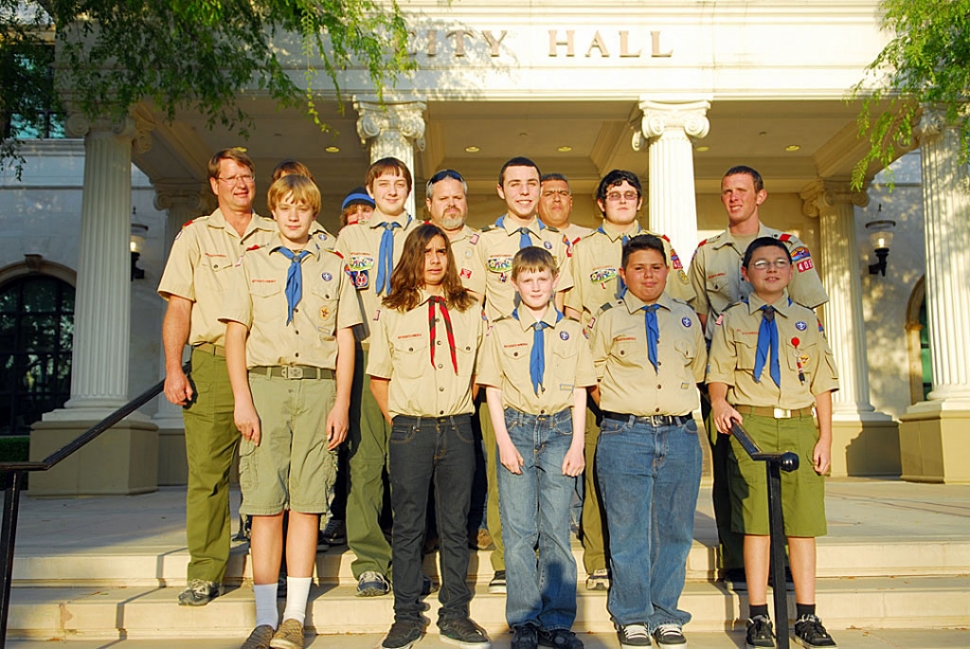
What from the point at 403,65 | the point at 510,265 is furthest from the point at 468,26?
the point at 510,265

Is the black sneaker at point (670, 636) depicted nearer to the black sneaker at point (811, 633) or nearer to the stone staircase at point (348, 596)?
the stone staircase at point (348, 596)

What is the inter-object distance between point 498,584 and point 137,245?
1231 centimetres

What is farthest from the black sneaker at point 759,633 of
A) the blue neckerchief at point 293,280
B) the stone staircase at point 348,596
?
the blue neckerchief at point 293,280

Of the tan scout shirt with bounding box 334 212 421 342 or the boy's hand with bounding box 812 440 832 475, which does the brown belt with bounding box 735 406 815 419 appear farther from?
the tan scout shirt with bounding box 334 212 421 342

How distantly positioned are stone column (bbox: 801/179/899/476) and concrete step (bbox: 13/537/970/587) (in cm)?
907

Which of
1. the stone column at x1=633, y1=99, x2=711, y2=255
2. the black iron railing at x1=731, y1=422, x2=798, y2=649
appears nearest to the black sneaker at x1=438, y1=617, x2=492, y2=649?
the black iron railing at x1=731, y1=422, x2=798, y2=649

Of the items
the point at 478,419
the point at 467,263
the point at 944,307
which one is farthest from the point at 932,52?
the point at 478,419

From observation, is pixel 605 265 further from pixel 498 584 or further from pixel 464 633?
pixel 464 633

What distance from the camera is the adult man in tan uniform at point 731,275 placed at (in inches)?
191

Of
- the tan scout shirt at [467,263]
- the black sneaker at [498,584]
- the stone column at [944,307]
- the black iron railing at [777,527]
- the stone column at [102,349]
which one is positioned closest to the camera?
the black iron railing at [777,527]

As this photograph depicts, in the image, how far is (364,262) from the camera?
4930 millimetres

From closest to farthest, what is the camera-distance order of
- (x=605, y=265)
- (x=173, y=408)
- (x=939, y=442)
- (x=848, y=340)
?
(x=605, y=265) < (x=939, y=442) < (x=173, y=408) < (x=848, y=340)

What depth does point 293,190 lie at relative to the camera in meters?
4.32

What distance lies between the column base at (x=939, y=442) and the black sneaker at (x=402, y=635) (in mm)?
9533
